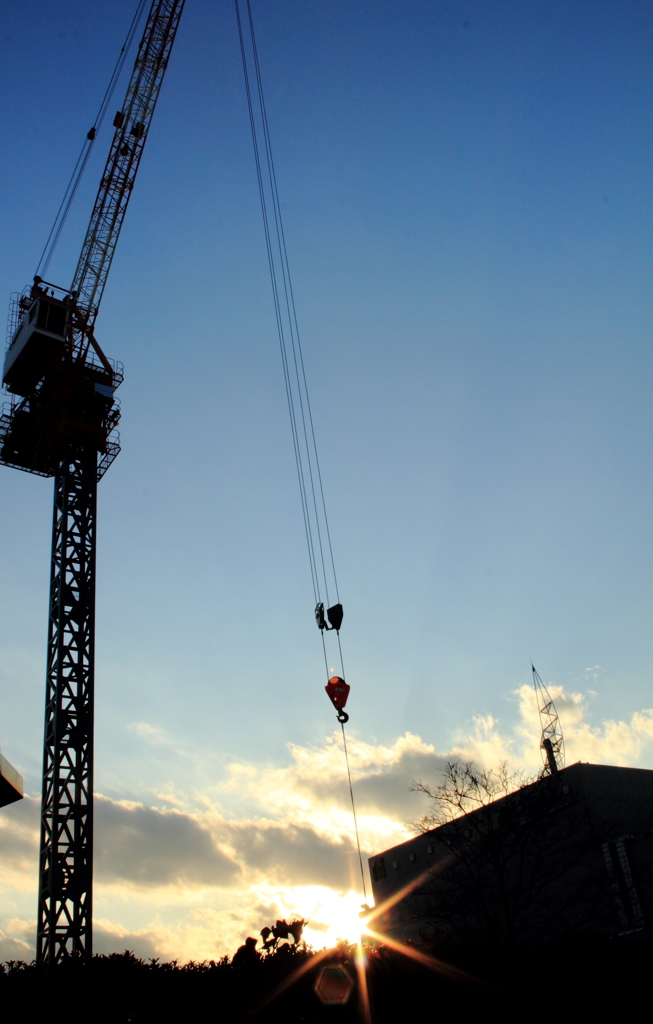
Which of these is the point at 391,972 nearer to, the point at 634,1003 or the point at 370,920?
the point at 634,1003

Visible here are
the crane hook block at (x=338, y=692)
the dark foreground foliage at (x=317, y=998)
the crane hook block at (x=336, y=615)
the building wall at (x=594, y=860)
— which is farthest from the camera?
the building wall at (x=594, y=860)

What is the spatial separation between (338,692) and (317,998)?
1100cm

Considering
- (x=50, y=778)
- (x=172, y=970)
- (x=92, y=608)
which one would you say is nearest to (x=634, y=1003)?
(x=172, y=970)

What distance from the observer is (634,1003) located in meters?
16.7

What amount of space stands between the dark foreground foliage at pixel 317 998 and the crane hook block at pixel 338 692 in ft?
29.3

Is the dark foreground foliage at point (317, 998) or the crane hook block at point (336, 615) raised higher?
the crane hook block at point (336, 615)

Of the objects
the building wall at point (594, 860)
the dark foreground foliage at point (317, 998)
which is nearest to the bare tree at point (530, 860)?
the building wall at point (594, 860)

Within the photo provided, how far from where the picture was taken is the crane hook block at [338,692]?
24.6m

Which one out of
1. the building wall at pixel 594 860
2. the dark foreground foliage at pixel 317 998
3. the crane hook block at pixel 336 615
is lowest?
the dark foreground foliage at pixel 317 998

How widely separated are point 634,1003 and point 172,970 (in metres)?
10.5

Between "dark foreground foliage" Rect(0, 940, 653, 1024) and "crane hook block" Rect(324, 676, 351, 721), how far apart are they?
8936 mm

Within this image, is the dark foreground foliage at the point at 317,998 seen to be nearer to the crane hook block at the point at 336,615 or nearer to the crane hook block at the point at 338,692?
the crane hook block at the point at 338,692

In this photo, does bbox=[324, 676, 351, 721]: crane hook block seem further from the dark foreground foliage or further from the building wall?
the building wall

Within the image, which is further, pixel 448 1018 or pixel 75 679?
pixel 75 679
